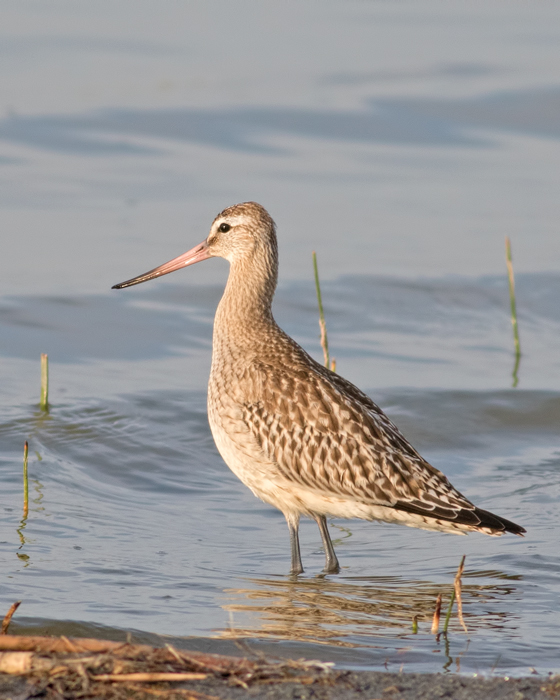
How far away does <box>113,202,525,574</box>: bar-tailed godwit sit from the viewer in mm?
6977

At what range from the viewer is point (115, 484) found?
8711 millimetres

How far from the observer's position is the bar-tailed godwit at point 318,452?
22.9 ft

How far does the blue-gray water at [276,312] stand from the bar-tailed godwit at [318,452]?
378mm

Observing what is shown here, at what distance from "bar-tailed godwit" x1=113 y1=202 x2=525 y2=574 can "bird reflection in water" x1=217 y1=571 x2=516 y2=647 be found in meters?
0.31

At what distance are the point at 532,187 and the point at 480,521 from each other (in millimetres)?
10076

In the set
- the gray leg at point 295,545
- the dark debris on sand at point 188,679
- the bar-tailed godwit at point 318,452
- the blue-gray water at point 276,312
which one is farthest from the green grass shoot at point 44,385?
the dark debris on sand at point 188,679

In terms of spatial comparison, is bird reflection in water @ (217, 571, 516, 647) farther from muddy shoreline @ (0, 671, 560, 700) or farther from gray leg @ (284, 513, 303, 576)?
muddy shoreline @ (0, 671, 560, 700)

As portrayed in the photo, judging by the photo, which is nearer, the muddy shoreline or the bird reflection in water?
the muddy shoreline

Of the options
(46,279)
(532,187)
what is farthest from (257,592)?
(532,187)

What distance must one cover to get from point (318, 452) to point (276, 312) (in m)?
5.76

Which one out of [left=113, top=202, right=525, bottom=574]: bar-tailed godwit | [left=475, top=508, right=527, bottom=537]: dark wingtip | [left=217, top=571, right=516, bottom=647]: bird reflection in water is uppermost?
[left=113, top=202, right=525, bottom=574]: bar-tailed godwit

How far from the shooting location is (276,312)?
41.8ft

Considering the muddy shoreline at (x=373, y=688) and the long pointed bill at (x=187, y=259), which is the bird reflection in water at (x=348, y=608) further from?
the long pointed bill at (x=187, y=259)

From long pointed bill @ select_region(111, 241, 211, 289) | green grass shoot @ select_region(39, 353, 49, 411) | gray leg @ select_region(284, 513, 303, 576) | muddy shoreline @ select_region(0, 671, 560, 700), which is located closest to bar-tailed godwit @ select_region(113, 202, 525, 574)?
gray leg @ select_region(284, 513, 303, 576)
